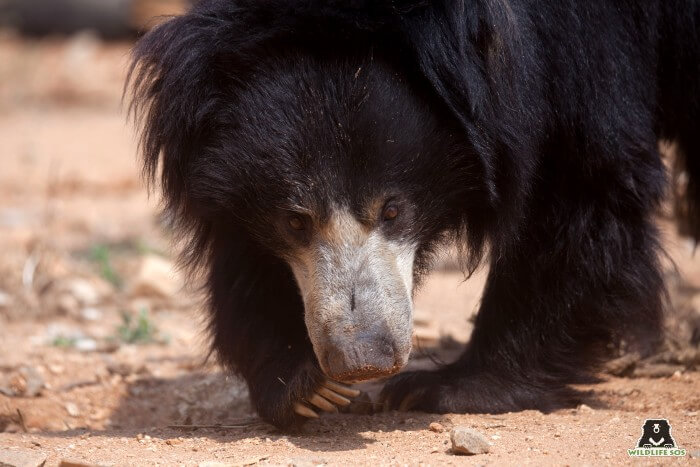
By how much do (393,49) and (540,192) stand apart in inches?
27.8

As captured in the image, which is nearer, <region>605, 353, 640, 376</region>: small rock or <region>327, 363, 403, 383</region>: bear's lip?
<region>327, 363, 403, 383</region>: bear's lip

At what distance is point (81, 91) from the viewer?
37.7ft

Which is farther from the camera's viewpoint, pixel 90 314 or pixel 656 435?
pixel 90 314

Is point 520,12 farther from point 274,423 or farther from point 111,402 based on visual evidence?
point 111,402

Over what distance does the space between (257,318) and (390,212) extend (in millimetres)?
686

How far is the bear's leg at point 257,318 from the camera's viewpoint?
329 cm

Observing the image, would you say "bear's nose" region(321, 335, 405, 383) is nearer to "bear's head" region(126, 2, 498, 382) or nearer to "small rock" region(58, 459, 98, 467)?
"bear's head" region(126, 2, 498, 382)

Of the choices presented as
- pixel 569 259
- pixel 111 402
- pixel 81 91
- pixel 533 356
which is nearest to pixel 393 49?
pixel 569 259

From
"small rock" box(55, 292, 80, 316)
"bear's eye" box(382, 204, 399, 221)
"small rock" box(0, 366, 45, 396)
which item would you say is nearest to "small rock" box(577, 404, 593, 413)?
"bear's eye" box(382, 204, 399, 221)

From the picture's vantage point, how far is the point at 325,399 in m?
3.16

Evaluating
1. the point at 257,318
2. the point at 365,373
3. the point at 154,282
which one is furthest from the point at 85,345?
the point at 365,373

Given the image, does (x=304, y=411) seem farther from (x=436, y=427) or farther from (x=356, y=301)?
(x=356, y=301)

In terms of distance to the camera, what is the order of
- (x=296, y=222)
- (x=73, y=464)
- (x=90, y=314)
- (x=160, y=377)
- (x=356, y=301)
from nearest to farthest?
(x=73, y=464) < (x=356, y=301) < (x=296, y=222) < (x=160, y=377) < (x=90, y=314)

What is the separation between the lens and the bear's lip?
2.70 metres
